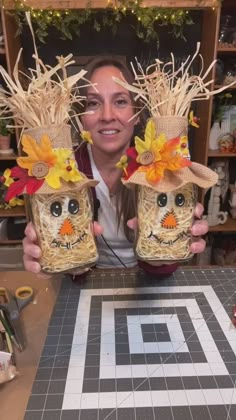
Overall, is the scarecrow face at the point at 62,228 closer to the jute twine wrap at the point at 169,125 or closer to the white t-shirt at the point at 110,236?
the jute twine wrap at the point at 169,125

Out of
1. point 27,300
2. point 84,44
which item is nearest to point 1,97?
point 27,300

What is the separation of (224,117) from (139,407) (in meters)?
1.63

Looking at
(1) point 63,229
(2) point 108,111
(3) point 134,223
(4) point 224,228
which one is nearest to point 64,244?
(1) point 63,229

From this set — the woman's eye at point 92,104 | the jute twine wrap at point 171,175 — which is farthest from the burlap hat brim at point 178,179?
the woman's eye at point 92,104

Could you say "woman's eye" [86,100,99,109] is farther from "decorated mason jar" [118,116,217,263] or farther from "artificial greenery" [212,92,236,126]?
"artificial greenery" [212,92,236,126]

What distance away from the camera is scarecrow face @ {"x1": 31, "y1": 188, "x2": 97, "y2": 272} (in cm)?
56

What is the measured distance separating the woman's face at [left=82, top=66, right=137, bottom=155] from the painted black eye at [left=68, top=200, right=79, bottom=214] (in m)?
0.54

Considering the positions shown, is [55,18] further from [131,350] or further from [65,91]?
[131,350]

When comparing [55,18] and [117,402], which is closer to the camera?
[117,402]

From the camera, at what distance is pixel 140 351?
64 cm

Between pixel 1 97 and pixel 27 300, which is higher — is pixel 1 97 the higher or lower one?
the higher one

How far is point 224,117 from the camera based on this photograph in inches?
73.0

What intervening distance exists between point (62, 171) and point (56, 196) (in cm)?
4

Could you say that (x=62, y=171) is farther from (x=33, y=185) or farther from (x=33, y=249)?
(x=33, y=249)
